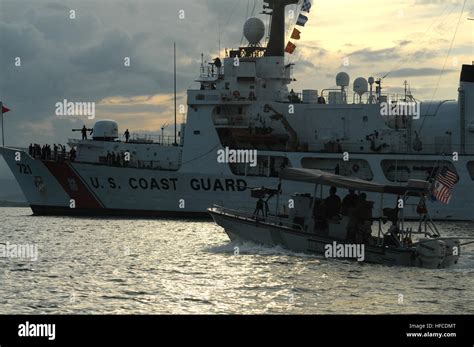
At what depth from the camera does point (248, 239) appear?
1261 inches

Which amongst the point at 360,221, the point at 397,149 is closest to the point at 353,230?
the point at 360,221

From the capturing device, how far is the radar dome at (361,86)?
56.0 meters

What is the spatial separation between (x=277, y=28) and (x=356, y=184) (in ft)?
101

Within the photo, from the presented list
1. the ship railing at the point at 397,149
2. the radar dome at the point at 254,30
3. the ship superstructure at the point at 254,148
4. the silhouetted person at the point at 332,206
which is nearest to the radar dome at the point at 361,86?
the ship superstructure at the point at 254,148

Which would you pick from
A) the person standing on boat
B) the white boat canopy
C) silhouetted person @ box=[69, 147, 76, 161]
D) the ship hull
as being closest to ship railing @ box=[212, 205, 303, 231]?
the white boat canopy

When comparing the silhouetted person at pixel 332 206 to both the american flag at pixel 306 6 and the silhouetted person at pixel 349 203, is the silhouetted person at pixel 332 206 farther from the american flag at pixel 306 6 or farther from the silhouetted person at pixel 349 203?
the american flag at pixel 306 6

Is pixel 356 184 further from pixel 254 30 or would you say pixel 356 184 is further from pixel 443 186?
pixel 254 30

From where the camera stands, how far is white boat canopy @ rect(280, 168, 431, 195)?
2873 centimetres

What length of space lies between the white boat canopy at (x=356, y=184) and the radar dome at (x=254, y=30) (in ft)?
93.7

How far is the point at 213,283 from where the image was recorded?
81.7 feet
